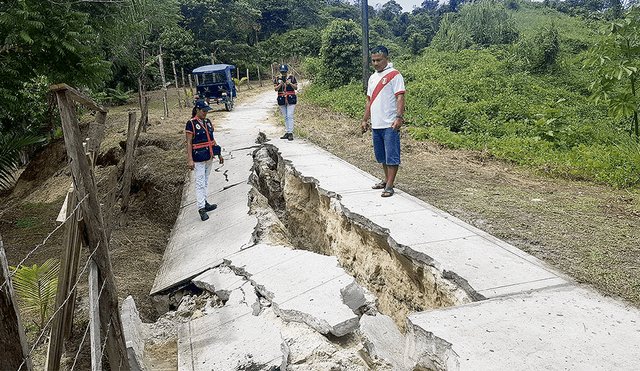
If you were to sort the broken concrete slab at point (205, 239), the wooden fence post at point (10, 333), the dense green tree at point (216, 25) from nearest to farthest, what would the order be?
the wooden fence post at point (10, 333) < the broken concrete slab at point (205, 239) < the dense green tree at point (216, 25)

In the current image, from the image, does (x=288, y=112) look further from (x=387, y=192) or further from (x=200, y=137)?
(x=387, y=192)

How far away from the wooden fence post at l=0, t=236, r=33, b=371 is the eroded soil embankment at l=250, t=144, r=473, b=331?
106 inches

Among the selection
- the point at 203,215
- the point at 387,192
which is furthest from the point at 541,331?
the point at 203,215

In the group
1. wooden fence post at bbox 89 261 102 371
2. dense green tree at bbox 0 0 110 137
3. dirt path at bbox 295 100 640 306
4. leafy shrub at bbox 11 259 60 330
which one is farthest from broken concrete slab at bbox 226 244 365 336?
dense green tree at bbox 0 0 110 137

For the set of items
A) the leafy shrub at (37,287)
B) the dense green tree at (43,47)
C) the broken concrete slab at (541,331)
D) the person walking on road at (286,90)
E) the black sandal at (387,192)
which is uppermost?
the dense green tree at (43,47)

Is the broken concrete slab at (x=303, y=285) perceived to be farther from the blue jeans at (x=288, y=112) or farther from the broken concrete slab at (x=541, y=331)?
the blue jeans at (x=288, y=112)

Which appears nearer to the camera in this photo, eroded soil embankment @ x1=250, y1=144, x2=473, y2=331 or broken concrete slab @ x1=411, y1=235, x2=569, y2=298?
broken concrete slab @ x1=411, y1=235, x2=569, y2=298

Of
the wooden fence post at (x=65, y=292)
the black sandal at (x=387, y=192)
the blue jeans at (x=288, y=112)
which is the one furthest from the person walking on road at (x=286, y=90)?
the wooden fence post at (x=65, y=292)

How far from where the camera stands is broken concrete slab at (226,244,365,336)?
127 inches

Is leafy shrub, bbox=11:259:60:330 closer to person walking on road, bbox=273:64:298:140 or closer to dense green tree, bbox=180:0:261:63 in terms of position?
person walking on road, bbox=273:64:298:140

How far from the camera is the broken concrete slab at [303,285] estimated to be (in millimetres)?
3217

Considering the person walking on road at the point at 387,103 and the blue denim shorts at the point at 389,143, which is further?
the blue denim shorts at the point at 389,143

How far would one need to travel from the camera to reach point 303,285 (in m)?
3.72

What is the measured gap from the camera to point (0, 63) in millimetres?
5816
